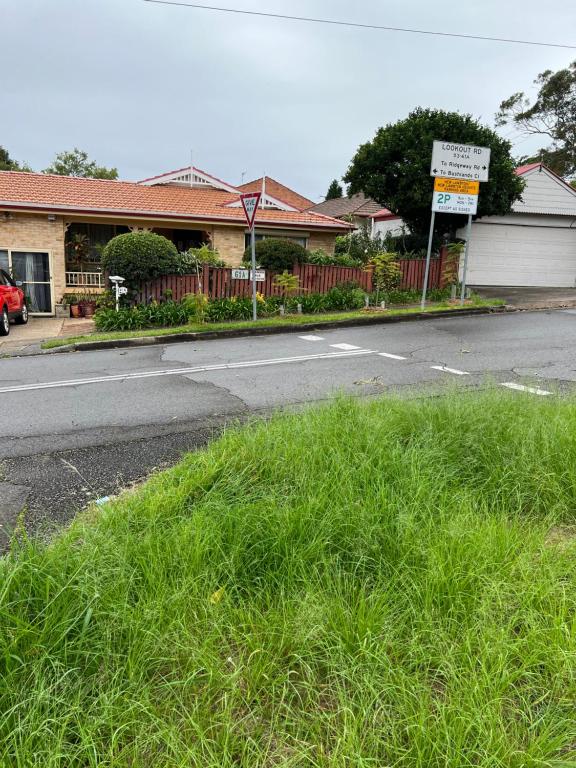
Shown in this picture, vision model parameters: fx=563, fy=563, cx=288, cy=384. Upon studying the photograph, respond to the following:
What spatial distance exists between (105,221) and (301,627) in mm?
19378

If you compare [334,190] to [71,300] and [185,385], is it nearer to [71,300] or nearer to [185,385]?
[71,300]

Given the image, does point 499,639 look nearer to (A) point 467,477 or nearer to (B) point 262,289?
(A) point 467,477

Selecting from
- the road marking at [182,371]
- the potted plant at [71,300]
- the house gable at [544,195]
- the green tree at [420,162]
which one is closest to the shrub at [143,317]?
the potted plant at [71,300]

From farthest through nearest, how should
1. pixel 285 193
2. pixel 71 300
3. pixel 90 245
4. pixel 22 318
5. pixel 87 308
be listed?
pixel 285 193, pixel 90 245, pixel 71 300, pixel 87 308, pixel 22 318

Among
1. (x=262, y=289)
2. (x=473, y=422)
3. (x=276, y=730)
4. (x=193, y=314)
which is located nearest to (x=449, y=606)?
(x=276, y=730)

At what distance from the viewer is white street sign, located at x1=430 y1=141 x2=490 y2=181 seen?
48.9 ft

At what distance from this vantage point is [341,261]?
65.1ft

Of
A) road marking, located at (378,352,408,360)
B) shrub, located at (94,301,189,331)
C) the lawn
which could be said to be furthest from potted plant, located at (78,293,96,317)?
road marking, located at (378,352,408,360)

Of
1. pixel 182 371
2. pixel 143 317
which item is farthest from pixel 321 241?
pixel 182 371

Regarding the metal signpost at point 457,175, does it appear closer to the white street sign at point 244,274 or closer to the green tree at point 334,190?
the white street sign at point 244,274

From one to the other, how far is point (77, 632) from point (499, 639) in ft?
5.23

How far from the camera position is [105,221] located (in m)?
19.3

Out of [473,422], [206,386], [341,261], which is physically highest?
[341,261]

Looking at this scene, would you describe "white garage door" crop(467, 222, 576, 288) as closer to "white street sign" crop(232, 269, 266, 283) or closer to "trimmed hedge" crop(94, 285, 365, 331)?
"trimmed hedge" crop(94, 285, 365, 331)
